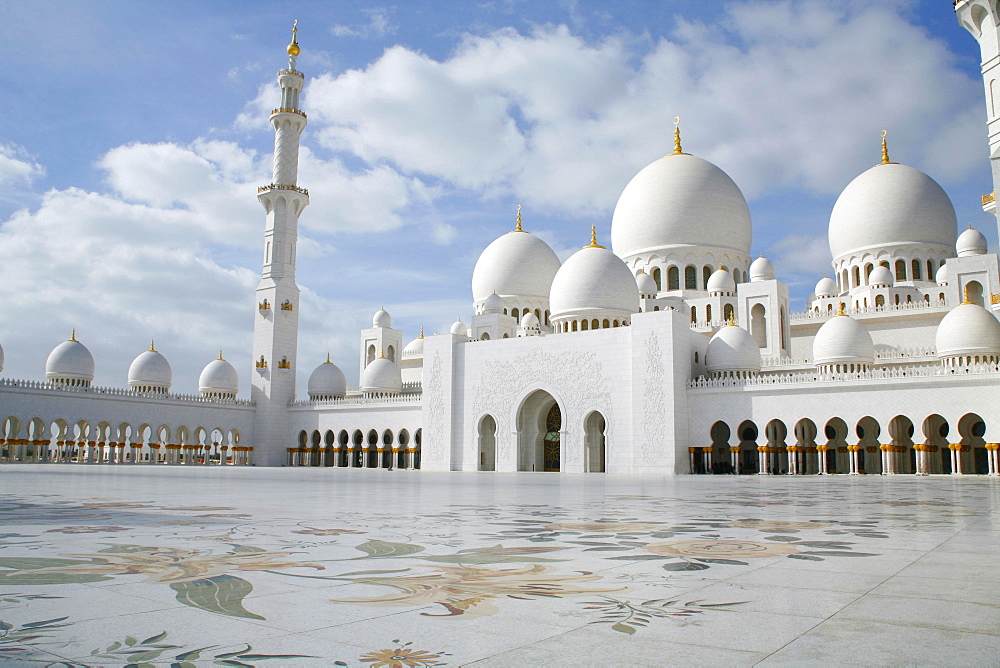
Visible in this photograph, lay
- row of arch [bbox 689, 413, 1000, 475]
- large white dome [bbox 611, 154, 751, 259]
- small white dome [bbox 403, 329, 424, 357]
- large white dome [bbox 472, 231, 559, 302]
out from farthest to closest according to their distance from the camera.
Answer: small white dome [bbox 403, 329, 424, 357] < large white dome [bbox 472, 231, 559, 302] < large white dome [bbox 611, 154, 751, 259] < row of arch [bbox 689, 413, 1000, 475]

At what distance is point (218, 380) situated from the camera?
110 feet

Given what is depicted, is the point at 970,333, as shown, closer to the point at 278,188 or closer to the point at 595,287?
the point at 595,287

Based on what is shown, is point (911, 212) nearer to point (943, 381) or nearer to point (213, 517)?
point (943, 381)

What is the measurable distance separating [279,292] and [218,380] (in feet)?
17.2

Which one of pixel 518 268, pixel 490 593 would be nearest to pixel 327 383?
pixel 518 268

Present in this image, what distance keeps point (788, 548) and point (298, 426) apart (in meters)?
30.4

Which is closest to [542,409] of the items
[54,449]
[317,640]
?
[54,449]

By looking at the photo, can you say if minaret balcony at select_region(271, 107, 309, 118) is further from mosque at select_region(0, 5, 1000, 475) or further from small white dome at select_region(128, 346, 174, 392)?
small white dome at select_region(128, 346, 174, 392)

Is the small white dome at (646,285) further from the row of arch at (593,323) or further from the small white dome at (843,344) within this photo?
the small white dome at (843,344)

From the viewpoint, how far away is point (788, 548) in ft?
11.2

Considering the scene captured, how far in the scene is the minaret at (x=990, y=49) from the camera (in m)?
14.7

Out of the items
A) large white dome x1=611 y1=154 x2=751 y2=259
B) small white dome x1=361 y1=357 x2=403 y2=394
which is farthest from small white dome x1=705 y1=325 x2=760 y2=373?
small white dome x1=361 y1=357 x2=403 y2=394

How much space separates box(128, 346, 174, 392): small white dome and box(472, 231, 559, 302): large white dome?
42.3 feet

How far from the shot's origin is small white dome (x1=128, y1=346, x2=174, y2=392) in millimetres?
31781
